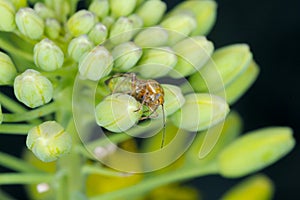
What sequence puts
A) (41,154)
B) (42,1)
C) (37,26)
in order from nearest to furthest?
(41,154)
(37,26)
(42,1)

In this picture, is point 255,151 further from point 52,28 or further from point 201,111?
point 52,28

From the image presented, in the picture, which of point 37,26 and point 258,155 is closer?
point 37,26

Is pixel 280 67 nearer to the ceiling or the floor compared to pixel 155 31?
nearer to the floor

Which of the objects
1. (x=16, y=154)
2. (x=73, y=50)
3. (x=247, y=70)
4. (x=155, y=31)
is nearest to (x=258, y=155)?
(x=247, y=70)

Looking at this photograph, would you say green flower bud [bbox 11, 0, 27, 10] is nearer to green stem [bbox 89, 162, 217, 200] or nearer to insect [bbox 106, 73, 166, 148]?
insect [bbox 106, 73, 166, 148]

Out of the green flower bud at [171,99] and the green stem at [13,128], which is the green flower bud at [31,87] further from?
the green flower bud at [171,99]

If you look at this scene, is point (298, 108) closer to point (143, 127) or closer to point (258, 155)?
point (258, 155)
